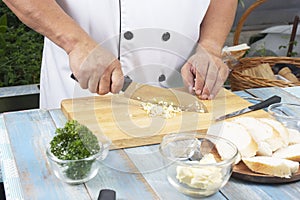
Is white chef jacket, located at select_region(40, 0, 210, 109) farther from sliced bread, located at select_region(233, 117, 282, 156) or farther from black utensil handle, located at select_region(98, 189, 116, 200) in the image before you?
black utensil handle, located at select_region(98, 189, 116, 200)

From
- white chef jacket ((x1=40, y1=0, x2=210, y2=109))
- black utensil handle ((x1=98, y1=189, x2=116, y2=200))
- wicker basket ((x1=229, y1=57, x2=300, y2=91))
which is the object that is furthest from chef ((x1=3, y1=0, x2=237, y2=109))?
black utensil handle ((x1=98, y1=189, x2=116, y2=200))

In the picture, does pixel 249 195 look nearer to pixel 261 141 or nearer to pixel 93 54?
pixel 261 141

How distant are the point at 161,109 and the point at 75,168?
0.41 metres

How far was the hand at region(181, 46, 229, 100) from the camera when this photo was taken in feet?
4.37

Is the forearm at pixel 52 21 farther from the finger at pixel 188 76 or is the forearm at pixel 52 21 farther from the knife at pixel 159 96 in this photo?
the finger at pixel 188 76

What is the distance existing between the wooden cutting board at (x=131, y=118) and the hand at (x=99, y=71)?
3.0 inches

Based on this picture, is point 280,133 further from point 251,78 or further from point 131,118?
A: point 251,78

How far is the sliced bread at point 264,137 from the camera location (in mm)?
987

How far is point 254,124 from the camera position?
1065 millimetres

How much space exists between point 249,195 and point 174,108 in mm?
405

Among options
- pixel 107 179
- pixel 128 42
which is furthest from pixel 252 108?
pixel 107 179

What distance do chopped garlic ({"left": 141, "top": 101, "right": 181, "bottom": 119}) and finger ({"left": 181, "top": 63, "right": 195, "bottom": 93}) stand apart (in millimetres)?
99

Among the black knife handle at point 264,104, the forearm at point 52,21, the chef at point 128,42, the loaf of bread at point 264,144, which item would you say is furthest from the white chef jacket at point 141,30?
the loaf of bread at point 264,144

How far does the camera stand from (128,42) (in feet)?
4.36
